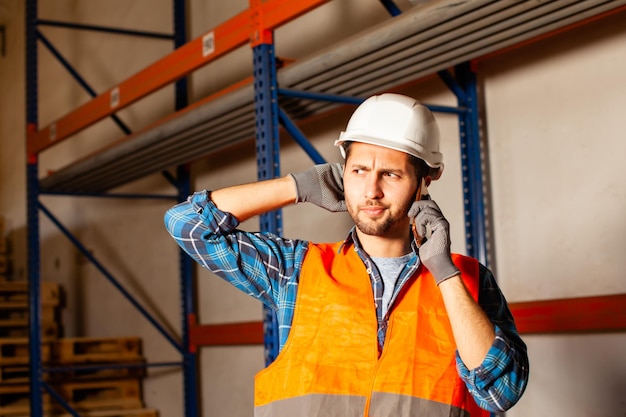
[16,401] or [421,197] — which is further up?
[421,197]

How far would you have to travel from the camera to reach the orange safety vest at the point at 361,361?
2.51m

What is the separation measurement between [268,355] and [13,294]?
21.7 feet

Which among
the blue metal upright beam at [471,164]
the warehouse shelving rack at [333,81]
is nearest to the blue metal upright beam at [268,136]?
the warehouse shelving rack at [333,81]

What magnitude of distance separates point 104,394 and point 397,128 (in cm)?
691

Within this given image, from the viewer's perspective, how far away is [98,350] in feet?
29.2

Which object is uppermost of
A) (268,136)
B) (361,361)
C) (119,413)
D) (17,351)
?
(268,136)

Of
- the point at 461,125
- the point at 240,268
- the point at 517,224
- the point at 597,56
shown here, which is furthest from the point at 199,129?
the point at 240,268

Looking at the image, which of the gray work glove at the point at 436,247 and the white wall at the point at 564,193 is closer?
the gray work glove at the point at 436,247

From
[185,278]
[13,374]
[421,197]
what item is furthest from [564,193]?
[13,374]

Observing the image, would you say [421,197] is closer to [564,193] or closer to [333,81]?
[564,193]

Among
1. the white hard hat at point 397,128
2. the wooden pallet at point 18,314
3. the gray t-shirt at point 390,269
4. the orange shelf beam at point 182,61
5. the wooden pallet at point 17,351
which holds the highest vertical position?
the orange shelf beam at point 182,61

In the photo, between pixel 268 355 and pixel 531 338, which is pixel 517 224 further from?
pixel 268 355

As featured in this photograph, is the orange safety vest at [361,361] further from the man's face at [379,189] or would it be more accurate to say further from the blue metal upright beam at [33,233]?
the blue metal upright beam at [33,233]

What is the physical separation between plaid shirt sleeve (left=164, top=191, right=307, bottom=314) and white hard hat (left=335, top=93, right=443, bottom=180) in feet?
1.37
